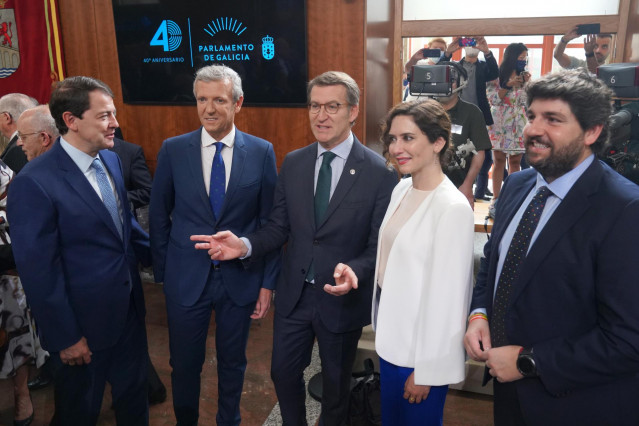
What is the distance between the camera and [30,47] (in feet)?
15.6

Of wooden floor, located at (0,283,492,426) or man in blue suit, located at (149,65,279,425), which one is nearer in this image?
man in blue suit, located at (149,65,279,425)

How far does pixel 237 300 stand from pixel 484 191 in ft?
9.43

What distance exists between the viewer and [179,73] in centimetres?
434

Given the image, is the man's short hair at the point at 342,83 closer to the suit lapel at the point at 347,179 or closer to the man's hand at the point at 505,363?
the suit lapel at the point at 347,179

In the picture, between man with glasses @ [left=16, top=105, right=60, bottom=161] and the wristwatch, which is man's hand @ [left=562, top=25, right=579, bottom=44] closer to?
the wristwatch

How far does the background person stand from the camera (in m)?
3.97

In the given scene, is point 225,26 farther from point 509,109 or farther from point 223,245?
point 223,245

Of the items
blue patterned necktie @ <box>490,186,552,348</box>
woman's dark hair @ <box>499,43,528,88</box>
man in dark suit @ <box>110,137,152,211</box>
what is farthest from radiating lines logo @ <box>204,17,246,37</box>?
blue patterned necktie @ <box>490,186,552,348</box>

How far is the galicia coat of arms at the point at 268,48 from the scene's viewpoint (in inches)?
158

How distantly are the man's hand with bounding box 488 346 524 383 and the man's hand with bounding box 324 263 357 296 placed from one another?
0.57m

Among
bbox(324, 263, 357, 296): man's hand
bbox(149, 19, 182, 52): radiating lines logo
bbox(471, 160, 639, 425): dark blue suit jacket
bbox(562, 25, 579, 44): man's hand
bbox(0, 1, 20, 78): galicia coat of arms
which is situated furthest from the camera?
bbox(0, 1, 20, 78): galicia coat of arms

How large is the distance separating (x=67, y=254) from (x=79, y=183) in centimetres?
28

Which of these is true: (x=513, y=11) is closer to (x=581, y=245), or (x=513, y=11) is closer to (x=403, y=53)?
(x=403, y=53)

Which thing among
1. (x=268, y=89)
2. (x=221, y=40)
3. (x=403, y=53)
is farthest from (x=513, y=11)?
(x=221, y=40)
